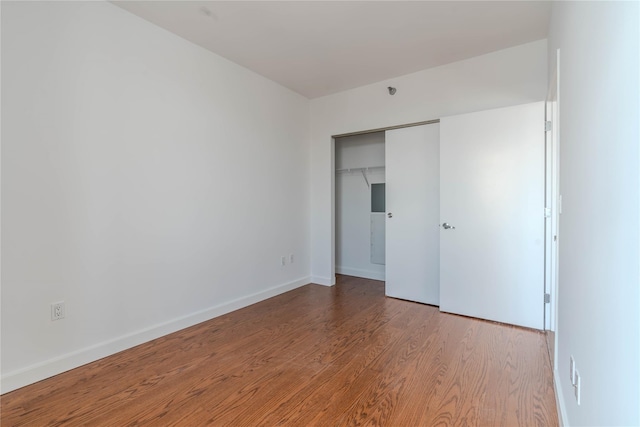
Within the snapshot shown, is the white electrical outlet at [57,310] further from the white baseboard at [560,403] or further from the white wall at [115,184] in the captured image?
the white baseboard at [560,403]

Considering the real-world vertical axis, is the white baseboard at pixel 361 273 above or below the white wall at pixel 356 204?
below

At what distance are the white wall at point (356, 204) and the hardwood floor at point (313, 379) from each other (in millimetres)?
1912

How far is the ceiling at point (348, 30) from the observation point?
238 cm

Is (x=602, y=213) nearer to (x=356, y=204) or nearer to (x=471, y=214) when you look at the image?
(x=471, y=214)

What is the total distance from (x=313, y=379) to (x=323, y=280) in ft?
7.82

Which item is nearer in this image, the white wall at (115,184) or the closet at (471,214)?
the white wall at (115,184)

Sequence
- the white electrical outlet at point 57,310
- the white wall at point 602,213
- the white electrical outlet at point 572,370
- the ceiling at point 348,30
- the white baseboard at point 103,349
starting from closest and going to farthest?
the white wall at point 602,213 < the white electrical outlet at point 572,370 < the white baseboard at point 103,349 < the white electrical outlet at point 57,310 < the ceiling at point 348,30

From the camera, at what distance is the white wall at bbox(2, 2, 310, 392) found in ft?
6.36

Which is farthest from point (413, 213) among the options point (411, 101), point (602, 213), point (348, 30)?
point (602, 213)

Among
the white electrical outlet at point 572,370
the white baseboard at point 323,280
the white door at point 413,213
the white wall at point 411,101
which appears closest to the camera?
the white electrical outlet at point 572,370

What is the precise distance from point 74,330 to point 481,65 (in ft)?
14.1

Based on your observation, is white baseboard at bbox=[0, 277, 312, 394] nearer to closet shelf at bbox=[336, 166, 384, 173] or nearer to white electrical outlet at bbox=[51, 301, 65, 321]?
white electrical outlet at bbox=[51, 301, 65, 321]

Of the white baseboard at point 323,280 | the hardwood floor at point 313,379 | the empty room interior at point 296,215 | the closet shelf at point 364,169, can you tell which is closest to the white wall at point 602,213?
the empty room interior at point 296,215

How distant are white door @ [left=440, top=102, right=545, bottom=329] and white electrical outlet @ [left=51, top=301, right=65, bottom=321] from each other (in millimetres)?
3334
